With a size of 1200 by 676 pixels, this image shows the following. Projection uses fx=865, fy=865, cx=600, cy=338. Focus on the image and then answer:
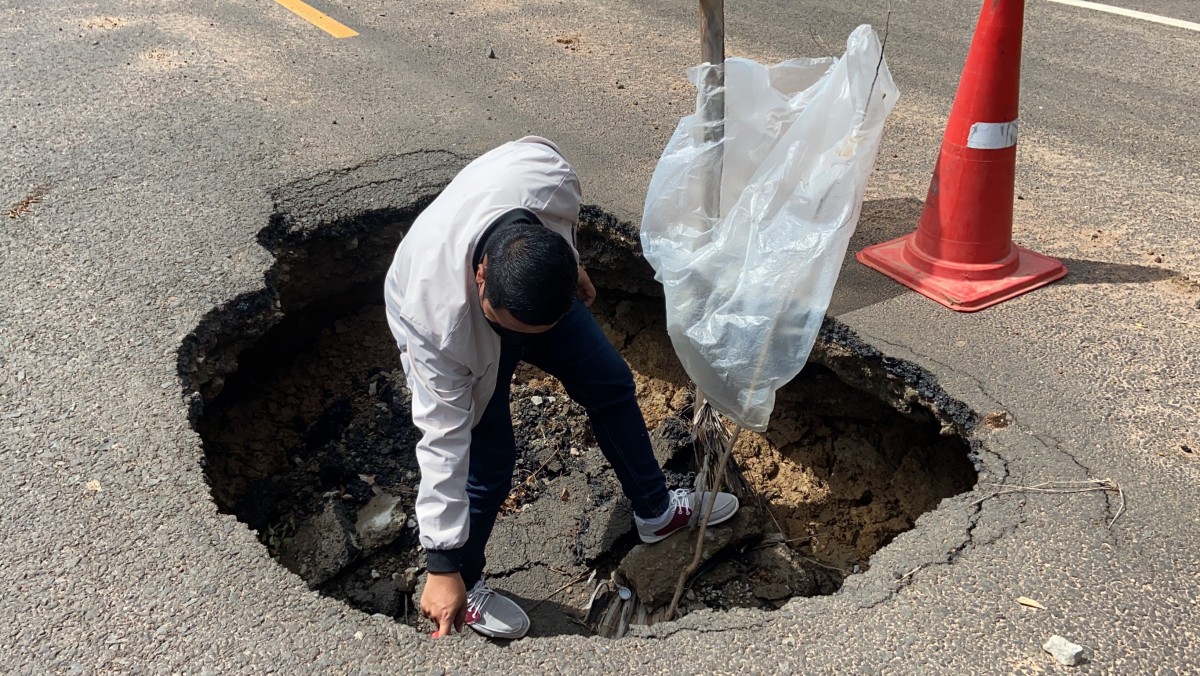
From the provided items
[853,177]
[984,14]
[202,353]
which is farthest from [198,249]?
[984,14]

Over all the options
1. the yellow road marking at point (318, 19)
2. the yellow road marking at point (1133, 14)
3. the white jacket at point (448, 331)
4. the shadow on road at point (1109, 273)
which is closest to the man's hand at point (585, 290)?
the white jacket at point (448, 331)

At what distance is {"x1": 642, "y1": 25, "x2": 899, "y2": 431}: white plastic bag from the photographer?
276cm

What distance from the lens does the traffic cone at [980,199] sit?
318cm

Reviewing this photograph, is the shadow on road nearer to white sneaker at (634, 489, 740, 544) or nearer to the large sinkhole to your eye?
the large sinkhole

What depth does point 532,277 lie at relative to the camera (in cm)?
201

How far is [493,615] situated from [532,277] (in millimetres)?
1389

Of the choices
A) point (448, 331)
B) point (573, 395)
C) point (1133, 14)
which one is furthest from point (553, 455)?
point (1133, 14)

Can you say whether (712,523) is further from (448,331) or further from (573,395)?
(448,331)

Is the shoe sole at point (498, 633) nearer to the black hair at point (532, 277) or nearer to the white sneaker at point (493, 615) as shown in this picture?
the white sneaker at point (493, 615)

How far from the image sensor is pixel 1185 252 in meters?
3.68

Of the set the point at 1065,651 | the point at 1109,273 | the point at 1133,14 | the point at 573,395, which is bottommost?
the point at 573,395

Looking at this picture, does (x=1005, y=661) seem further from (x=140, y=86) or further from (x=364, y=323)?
(x=140, y=86)

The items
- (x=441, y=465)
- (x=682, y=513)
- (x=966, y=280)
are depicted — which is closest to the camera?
(x=441, y=465)

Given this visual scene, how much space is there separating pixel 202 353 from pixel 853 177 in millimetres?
2353
